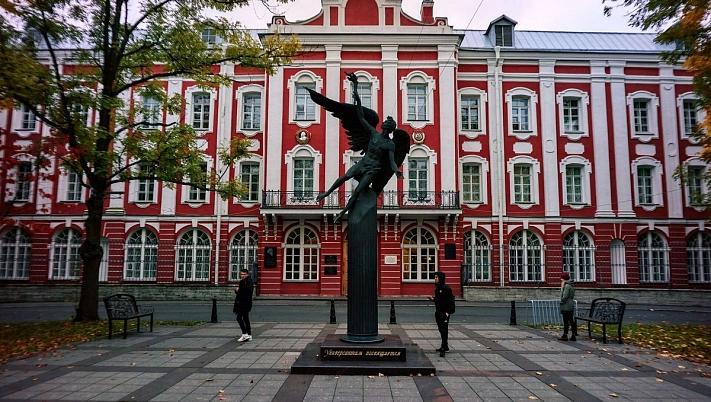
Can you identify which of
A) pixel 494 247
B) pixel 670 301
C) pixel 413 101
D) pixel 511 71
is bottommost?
pixel 670 301

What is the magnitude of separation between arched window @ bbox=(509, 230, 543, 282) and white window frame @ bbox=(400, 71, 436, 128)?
7.85 meters

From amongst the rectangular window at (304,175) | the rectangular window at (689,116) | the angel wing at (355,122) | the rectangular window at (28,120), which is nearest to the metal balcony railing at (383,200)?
the rectangular window at (304,175)

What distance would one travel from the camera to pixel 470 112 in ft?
82.7

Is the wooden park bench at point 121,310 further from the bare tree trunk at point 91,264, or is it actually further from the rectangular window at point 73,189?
the rectangular window at point 73,189

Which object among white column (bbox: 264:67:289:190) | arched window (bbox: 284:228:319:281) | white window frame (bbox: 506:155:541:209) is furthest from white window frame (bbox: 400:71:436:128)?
arched window (bbox: 284:228:319:281)

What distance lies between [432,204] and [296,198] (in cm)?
692

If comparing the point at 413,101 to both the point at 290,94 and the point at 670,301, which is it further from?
the point at 670,301

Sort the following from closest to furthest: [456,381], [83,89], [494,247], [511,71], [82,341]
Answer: [456,381], [82,341], [83,89], [494,247], [511,71]

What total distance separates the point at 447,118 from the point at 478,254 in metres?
7.39

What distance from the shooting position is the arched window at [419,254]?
76.1 feet

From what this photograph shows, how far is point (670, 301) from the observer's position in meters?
22.2

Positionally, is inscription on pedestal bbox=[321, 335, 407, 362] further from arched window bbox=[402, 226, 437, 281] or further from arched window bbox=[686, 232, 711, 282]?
arched window bbox=[686, 232, 711, 282]

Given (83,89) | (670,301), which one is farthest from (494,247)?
(83,89)

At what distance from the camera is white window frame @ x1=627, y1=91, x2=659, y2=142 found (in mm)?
25234
